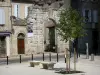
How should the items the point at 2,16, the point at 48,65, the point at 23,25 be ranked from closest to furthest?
1. the point at 48,65
2. the point at 2,16
3. the point at 23,25

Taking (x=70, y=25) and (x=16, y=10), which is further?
(x=16, y=10)

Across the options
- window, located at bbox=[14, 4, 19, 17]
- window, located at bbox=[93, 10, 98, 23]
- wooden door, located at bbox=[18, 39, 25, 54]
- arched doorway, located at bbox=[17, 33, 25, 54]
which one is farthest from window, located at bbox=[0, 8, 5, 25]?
window, located at bbox=[93, 10, 98, 23]

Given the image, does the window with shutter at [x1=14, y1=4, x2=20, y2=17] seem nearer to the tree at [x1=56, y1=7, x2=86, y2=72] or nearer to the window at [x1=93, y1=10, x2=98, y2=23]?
the window at [x1=93, y1=10, x2=98, y2=23]

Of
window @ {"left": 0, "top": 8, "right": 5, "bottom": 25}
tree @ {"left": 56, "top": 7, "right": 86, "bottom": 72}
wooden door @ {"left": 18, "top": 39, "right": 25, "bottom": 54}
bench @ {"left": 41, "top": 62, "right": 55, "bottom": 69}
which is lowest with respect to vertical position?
bench @ {"left": 41, "top": 62, "right": 55, "bottom": 69}

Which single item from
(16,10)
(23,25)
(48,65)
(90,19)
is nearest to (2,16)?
(16,10)

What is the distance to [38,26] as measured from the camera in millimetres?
51344

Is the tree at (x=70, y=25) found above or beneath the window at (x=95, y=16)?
beneath

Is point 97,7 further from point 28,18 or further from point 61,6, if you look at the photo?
point 28,18

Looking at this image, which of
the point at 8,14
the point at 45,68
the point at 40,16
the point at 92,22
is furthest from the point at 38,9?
the point at 45,68

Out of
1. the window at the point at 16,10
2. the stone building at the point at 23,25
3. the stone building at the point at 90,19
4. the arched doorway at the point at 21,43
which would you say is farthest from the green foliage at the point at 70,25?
the stone building at the point at 90,19

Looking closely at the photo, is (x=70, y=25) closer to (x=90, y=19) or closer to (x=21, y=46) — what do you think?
(x=21, y=46)

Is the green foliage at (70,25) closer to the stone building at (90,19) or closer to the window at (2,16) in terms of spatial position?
the window at (2,16)

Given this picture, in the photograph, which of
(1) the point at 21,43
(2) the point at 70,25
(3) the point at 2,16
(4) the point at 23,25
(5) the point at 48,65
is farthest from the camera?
(4) the point at 23,25

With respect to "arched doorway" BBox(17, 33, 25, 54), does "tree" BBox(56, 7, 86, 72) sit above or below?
above
